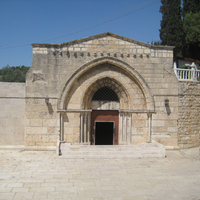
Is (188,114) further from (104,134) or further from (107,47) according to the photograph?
(107,47)

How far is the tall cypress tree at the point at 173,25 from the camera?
19.8m

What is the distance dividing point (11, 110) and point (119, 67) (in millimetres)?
5491

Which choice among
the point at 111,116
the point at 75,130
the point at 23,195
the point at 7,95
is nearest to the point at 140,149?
the point at 111,116

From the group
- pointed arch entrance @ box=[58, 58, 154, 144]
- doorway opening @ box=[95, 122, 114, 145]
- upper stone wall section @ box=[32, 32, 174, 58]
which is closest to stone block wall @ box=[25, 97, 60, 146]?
pointed arch entrance @ box=[58, 58, 154, 144]

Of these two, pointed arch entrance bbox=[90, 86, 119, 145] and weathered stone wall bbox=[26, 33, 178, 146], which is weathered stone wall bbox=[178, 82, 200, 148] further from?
pointed arch entrance bbox=[90, 86, 119, 145]

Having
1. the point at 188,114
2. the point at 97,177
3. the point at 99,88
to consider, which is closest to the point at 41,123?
the point at 99,88

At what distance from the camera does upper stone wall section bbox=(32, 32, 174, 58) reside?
898 cm

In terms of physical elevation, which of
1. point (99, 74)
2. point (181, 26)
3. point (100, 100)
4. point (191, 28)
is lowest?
point (100, 100)

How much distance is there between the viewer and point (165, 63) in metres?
9.34

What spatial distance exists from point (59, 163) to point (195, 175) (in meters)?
4.72

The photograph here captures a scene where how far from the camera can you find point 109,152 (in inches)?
320

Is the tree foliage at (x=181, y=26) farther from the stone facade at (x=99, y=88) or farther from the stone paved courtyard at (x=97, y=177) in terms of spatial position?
the stone paved courtyard at (x=97, y=177)

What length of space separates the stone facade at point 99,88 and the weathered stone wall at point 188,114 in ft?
0.17

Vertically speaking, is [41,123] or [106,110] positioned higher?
[106,110]
